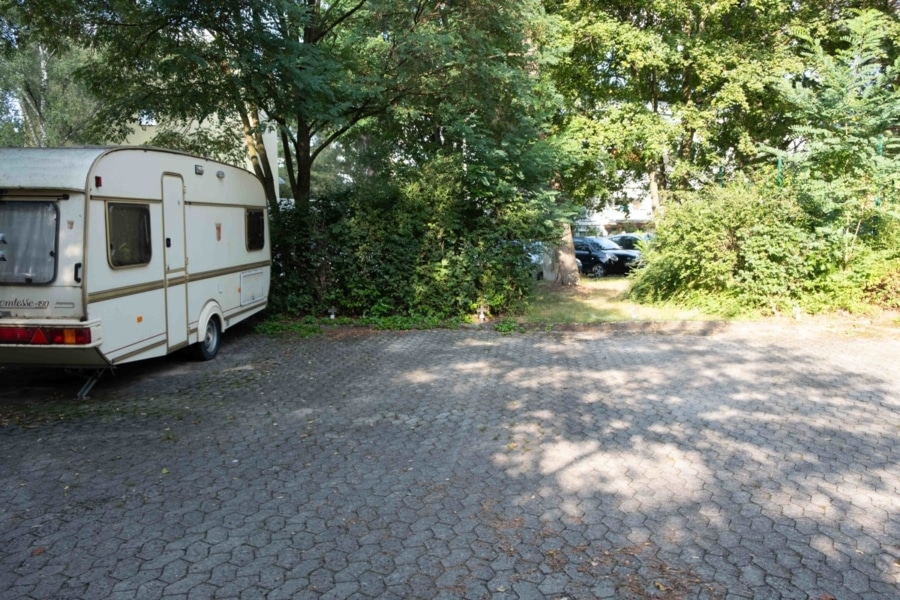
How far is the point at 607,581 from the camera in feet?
12.2

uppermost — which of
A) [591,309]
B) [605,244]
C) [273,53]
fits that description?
[273,53]

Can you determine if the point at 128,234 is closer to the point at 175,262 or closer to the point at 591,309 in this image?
the point at 175,262

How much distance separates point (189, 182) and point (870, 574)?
332 inches

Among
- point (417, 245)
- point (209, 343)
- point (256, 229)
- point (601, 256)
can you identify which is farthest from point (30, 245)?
point (601, 256)

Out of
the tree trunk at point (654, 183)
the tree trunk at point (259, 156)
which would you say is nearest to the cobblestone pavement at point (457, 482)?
the tree trunk at point (259, 156)

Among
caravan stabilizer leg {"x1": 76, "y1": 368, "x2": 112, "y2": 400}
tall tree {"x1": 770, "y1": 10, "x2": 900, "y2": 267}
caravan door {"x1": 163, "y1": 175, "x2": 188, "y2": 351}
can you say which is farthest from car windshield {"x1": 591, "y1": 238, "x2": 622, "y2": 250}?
caravan stabilizer leg {"x1": 76, "y1": 368, "x2": 112, "y2": 400}

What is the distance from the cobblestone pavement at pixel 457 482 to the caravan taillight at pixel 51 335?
0.76 meters

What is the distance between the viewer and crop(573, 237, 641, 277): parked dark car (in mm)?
26138

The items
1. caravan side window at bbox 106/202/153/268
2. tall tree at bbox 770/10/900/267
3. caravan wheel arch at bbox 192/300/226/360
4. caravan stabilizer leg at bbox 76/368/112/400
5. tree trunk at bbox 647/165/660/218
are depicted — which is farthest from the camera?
tree trunk at bbox 647/165/660/218

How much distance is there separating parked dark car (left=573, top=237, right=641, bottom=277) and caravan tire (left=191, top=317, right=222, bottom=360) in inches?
712

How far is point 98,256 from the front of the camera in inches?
276

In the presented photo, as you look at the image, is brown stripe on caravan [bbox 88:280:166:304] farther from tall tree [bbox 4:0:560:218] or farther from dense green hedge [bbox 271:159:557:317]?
dense green hedge [bbox 271:159:557:317]

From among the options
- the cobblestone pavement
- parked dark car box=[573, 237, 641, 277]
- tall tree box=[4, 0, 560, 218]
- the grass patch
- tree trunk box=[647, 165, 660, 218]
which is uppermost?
tall tree box=[4, 0, 560, 218]

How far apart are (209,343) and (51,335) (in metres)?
3.05
